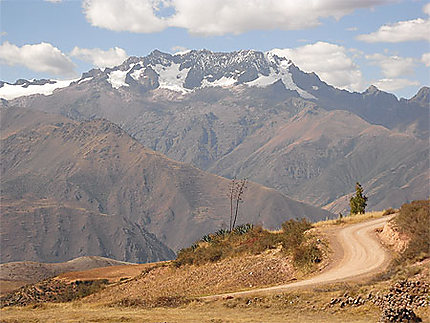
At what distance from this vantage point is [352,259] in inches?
1499

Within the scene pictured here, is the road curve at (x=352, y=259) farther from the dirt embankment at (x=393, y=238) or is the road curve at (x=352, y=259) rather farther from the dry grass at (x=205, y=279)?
the dry grass at (x=205, y=279)

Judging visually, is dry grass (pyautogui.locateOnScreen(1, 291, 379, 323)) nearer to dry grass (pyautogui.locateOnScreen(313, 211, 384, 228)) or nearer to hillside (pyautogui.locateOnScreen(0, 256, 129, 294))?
dry grass (pyautogui.locateOnScreen(313, 211, 384, 228))

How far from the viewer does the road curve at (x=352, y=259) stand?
3394 cm

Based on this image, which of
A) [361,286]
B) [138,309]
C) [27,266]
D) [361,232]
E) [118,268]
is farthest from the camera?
[27,266]

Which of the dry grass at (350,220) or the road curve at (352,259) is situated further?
the dry grass at (350,220)

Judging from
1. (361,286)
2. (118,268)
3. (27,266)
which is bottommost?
(27,266)

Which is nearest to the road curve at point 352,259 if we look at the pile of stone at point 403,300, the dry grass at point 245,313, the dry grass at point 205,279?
the dry grass at point 245,313

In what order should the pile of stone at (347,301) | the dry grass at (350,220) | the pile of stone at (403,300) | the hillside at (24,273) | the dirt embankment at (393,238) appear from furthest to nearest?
the hillside at (24,273), the dry grass at (350,220), the dirt embankment at (393,238), the pile of stone at (347,301), the pile of stone at (403,300)

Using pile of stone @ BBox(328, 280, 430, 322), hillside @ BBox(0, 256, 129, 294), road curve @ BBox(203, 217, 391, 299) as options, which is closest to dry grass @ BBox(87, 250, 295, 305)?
road curve @ BBox(203, 217, 391, 299)

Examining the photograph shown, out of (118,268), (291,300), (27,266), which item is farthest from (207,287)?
(27,266)

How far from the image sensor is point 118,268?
63.3m

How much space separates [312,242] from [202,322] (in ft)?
56.7

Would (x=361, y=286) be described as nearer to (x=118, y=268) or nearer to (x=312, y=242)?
(x=312, y=242)

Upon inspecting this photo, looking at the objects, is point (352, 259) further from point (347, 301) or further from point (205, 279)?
point (347, 301)
